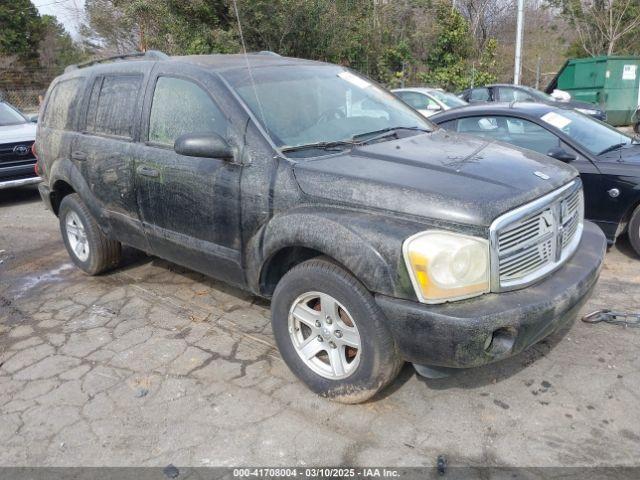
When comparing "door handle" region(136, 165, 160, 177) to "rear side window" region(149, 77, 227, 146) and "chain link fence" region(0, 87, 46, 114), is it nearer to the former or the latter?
"rear side window" region(149, 77, 227, 146)

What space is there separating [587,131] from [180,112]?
3.93 metres

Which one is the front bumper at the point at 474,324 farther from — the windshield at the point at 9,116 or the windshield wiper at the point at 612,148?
the windshield at the point at 9,116

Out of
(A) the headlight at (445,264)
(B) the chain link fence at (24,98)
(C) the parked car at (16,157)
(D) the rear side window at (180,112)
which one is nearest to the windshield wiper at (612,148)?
(A) the headlight at (445,264)

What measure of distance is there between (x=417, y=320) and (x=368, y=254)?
0.38m

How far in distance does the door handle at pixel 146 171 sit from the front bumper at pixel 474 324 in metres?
1.99

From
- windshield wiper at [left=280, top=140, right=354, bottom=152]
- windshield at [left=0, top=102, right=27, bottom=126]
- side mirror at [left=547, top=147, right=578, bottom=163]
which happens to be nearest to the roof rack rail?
windshield wiper at [left=280, top=140, right=354, bottom=152]

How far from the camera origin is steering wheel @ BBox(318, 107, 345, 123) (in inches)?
140

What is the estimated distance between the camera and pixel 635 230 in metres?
4.93

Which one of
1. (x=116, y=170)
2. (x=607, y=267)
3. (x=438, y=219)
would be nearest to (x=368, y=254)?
(x=438, y=219)

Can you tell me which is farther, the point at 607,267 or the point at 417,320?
the point at 607,267

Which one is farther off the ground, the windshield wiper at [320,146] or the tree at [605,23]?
the tree at [605,23]

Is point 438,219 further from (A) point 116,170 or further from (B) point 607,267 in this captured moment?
(B) point 607,267

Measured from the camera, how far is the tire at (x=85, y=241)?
486cm

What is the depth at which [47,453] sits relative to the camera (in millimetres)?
2787
